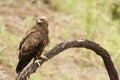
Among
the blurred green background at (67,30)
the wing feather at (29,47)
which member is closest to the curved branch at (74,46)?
the wing feather at (29,47)

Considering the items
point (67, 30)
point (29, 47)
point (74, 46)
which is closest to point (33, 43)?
point (29, 47)

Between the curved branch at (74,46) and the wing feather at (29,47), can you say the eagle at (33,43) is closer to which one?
the wing feather at (29,47)

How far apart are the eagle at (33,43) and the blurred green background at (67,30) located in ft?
4.83

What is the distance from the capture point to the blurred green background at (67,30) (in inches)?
253

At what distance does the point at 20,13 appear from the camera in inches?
304

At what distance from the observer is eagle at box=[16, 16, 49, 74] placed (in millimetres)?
3869

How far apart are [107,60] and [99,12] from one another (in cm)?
395

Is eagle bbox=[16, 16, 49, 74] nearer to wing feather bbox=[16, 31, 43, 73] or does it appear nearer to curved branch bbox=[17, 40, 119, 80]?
wing feather bbox=[16, 31, 43, 73]

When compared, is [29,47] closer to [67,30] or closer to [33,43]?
[33,43]

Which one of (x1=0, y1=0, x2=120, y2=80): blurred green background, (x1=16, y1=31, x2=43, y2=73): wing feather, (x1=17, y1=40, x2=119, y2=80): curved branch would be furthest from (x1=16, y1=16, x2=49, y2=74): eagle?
(x1=0, y1=0, x2=120, y2=80): blurred green background

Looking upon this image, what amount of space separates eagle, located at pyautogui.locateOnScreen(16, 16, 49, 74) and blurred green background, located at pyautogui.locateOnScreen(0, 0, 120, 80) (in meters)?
1.47

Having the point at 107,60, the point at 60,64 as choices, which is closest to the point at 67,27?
the point at 60,64

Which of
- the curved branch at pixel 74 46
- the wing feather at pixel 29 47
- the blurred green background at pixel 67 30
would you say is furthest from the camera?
the blurred green background at pixel 67 30

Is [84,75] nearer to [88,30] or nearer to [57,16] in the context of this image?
[88,30]
